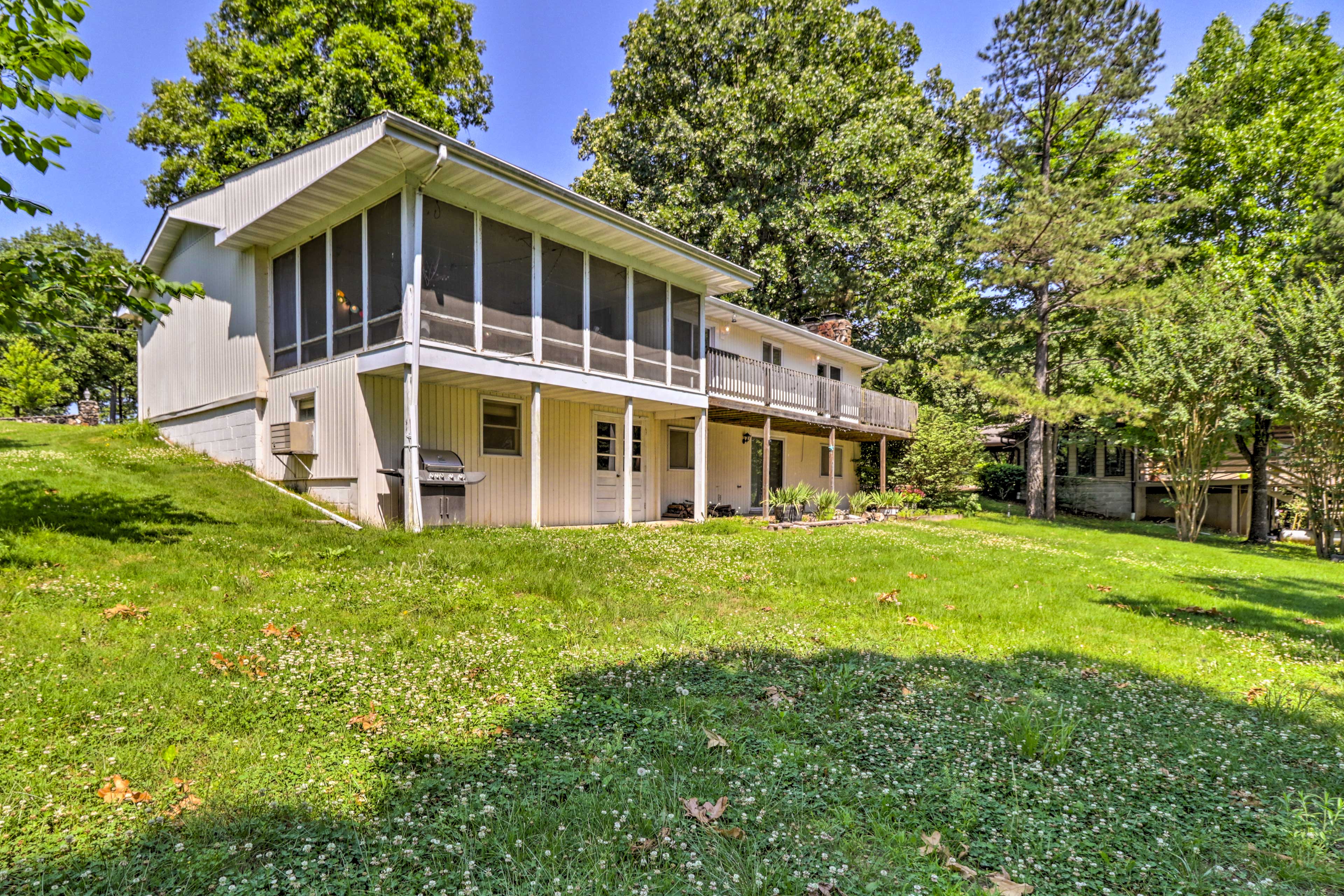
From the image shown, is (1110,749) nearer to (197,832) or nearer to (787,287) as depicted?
(197,832)

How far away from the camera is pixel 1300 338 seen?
14391mm

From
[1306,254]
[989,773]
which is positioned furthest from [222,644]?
[1306,254]

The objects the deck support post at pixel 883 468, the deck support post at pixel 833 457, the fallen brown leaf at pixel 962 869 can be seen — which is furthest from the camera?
the deck support post at pixel 883 468

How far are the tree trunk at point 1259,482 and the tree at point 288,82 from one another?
98.4 ft

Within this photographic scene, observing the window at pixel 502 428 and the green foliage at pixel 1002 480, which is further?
the green foliage at pixel 1002 480

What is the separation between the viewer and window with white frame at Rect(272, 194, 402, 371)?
10.2 metres

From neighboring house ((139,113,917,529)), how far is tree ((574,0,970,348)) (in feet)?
30.9

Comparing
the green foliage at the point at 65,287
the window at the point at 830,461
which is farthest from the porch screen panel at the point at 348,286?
the window at the point at 830,461

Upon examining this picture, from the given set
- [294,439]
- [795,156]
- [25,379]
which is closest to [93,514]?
[294,439]

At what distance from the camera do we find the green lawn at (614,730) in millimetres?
2277

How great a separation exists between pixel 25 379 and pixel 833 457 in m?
33.9

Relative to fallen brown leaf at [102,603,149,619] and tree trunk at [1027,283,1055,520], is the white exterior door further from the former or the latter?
tree trunk at [1027,283,1055,520]

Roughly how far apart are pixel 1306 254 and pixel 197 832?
28083 mm

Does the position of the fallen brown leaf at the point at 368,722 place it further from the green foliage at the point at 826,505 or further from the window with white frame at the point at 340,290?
Answer: the green foliage at the point at 826,505
